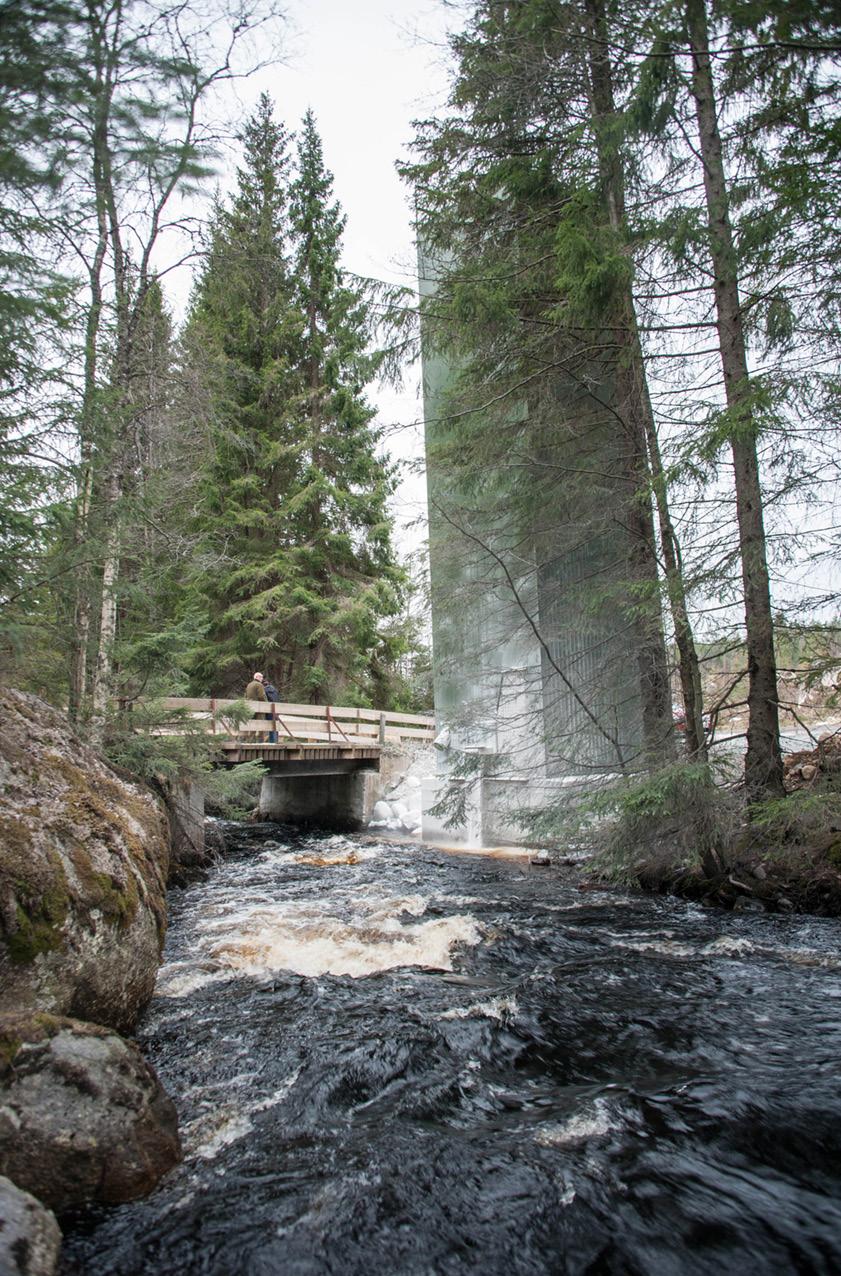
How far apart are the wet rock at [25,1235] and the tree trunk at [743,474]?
5467 millimetres

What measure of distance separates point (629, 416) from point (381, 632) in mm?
14961

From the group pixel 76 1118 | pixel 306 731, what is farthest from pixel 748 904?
pixel 306 731

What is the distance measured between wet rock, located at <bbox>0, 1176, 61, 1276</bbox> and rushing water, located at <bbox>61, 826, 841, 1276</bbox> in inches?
4.5

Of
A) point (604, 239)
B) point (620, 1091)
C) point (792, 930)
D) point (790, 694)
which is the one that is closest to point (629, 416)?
point (604, 239)

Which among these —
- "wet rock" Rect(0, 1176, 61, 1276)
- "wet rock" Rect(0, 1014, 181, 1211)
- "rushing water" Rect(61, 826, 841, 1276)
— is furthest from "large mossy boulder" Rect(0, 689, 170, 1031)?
"wet rock" Rect(0, 1176, 61, 1276)

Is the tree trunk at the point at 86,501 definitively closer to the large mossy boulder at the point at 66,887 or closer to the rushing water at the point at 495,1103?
the large mossy boulder at the point at 66,887

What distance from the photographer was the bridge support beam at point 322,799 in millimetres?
15523

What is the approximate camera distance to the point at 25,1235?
174 cm

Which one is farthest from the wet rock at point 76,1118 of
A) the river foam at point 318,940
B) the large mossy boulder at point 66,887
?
the river foam at point 318,940

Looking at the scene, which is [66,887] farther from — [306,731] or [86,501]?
[306,731]

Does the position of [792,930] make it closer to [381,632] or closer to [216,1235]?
[216,1235]

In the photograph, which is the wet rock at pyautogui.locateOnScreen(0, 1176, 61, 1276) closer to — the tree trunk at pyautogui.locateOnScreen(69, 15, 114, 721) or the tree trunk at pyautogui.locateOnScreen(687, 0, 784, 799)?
the tree trunk at pyautogui.locateOnScreen(69, 15, 114, 721)

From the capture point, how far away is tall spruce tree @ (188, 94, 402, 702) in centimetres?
2019

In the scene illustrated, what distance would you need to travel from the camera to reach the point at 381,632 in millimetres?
21797
